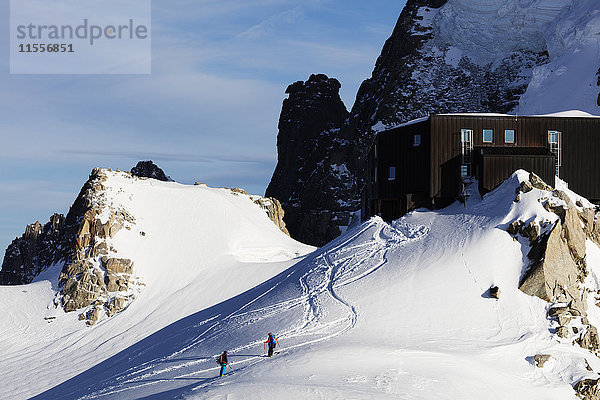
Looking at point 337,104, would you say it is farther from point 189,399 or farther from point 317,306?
point 189,399

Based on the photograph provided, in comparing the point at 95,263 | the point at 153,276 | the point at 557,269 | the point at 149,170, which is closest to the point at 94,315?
the point at 95,263

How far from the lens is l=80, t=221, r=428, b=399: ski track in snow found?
133 feet

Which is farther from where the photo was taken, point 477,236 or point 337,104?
point 337,104

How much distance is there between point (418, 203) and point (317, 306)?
15.7 metres

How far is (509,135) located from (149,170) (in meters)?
78.9

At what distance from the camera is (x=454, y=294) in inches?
1804

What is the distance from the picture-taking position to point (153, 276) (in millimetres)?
75938

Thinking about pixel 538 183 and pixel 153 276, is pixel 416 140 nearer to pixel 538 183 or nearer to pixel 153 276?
pixel 538 183

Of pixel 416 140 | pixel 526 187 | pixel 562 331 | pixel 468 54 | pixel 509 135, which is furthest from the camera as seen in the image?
pixel 468 54

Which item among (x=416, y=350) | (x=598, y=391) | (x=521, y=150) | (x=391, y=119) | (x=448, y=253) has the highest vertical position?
(x=391, y=119)

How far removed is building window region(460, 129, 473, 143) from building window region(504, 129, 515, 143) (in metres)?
2.65

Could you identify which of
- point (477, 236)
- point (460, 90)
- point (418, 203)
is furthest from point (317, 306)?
point (460, 90)

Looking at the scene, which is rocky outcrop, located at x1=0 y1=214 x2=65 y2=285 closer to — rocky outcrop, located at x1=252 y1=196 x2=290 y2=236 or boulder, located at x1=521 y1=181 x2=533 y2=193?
rocky outcrop, located at x1=252 y1=196 x2=290 y2=236

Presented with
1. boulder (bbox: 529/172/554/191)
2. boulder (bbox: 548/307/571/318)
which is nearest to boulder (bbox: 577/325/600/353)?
boulder (bbox: 548/307/571/318)
